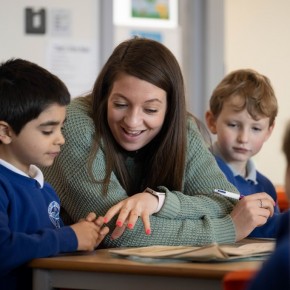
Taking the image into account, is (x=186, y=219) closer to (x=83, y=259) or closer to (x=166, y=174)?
(x=166, y=174)

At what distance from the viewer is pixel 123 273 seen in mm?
1539

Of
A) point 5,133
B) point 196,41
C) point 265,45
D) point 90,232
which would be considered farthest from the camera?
point 265,45

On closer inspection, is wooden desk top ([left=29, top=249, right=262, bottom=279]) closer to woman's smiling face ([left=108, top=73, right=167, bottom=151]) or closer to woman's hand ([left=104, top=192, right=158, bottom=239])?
woman's hand ([left=104, top=192, right=158, bottom=239])

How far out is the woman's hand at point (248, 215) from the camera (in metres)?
2.01

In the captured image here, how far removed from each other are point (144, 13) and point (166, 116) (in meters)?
2.20

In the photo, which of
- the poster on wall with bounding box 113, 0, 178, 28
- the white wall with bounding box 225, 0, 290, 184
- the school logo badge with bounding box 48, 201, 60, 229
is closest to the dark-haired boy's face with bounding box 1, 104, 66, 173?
the school logo badge with bounding box 48, 201, 60, 229

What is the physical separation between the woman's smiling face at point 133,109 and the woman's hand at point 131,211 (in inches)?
9.3

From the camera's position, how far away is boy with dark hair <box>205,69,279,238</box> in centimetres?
266

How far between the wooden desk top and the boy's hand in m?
0.09

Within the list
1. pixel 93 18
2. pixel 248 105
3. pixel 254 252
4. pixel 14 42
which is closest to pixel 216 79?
pixel 93 18

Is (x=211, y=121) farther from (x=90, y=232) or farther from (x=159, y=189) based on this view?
(x=90, y=232)

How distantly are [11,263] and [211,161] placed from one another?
32.3 inches

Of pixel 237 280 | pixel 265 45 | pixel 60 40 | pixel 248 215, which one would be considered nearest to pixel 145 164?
pixel 248 215

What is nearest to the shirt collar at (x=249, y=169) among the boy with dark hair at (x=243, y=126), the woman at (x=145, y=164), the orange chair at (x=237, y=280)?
the boy with dark hair at (x=243, y=126)
